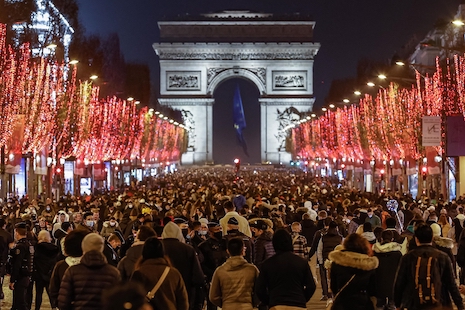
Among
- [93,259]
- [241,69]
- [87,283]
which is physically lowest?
[87,283]

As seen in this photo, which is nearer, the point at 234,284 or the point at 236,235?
the point at 234,284

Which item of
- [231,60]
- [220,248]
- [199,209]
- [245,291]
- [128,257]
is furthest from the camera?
[231,60]

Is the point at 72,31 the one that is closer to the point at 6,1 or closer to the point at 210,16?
the point at 6,1

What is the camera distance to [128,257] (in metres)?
11.0

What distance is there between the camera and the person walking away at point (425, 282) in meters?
9.89

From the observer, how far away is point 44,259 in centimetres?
1437

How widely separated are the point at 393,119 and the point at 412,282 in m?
41.4

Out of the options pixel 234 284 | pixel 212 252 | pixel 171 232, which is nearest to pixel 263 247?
pixel 212 252

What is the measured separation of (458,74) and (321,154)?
48534mm

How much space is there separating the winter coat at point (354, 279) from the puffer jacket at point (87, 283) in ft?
7.02

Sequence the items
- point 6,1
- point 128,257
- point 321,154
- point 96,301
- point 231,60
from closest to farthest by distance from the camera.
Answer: point 96,301 → point 128,257 → point 6,1 → point 321,154 → point 231,60

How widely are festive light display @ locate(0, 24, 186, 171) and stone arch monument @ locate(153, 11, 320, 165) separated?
55172 millimetres

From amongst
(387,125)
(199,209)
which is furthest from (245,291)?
(387,125)

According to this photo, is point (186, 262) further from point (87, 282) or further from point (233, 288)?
point (87, 282)
